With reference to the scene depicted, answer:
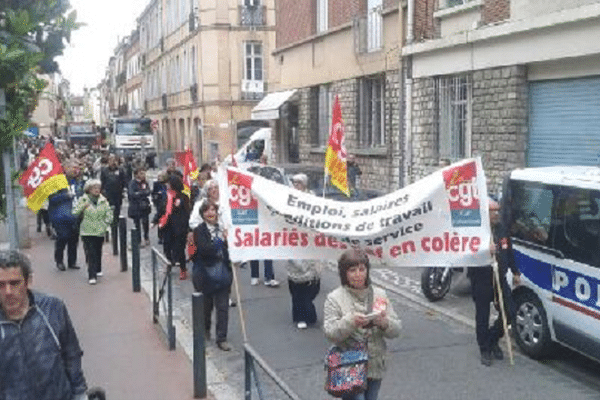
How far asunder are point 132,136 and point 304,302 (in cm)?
3759

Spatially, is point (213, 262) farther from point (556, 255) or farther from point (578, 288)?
point (578, 288)

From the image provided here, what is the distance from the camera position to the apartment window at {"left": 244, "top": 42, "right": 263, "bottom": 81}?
132 ft

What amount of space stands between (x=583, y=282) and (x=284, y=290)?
5103 millimetres

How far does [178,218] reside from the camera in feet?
38.9

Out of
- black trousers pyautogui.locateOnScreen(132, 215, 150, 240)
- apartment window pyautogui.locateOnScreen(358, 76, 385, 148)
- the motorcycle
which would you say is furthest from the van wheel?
apartment window pyautogui.locateOnScreen(358, 76, 385, 148)

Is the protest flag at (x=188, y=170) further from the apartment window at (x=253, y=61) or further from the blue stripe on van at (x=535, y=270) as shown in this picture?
the apartment window at (x=253, y=61)

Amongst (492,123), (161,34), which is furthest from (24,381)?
(161,34)

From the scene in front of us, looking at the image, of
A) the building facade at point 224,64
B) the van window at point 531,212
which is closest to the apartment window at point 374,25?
the van window at point 531,212

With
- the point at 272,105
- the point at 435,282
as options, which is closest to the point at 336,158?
the point at 435,282

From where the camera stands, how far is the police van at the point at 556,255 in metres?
6.81

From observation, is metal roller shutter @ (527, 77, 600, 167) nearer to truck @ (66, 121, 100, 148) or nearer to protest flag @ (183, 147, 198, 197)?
protest flag @ (183, 147, 198, 197)

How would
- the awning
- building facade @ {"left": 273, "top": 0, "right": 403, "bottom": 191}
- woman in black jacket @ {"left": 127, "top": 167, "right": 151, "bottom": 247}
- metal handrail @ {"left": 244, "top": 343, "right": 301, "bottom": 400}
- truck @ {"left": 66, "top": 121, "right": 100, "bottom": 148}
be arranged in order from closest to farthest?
metal handrail @ {"left": 244, "top": 343, "right": 301, "bottom": 400}, woman in black jacket @ {"left": 127, "top": 167, "right": 151, "bottom": 247}, building facade @ {"left": 273, "top": 0, "right": 403, "bottom": 191}, the awning, truck @ {"left": 66, "top": 121, "right": 100, "bottom": 148}

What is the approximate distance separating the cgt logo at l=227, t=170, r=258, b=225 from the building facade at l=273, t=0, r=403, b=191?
1043cm

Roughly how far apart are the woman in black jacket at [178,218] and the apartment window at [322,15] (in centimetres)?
1378
